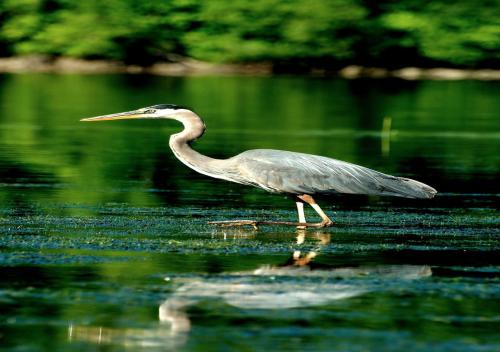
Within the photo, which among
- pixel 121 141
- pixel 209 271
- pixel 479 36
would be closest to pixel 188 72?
pixel 479 36

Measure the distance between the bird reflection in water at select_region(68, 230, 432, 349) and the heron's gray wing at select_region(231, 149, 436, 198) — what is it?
151 cm

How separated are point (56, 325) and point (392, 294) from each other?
92.9 inches

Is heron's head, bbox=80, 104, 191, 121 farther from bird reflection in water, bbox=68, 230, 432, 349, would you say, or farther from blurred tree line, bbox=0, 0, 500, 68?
blurred tree line, bbox=0, 0, 500, 68

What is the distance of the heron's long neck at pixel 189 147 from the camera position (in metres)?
12.8

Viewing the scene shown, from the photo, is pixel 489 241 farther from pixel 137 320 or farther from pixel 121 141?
pixel 121 141

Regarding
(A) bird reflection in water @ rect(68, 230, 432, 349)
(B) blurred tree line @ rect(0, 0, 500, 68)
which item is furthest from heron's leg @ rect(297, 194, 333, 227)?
(B) blurred tree line @ rect(0, 0, 500, 68)

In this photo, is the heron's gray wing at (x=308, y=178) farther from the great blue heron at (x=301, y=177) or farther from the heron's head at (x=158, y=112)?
the heron's head at (x=158, y=112)

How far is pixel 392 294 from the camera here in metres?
9.45

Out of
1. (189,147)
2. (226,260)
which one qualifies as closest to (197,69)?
(189,147)

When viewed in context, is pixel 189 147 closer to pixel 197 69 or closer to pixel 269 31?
pixel 197 69

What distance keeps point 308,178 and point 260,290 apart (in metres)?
3.28

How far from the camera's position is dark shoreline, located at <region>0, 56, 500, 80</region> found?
8100 centimetres

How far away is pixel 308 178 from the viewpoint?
12586mm

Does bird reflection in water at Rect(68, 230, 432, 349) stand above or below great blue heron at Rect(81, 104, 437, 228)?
below
